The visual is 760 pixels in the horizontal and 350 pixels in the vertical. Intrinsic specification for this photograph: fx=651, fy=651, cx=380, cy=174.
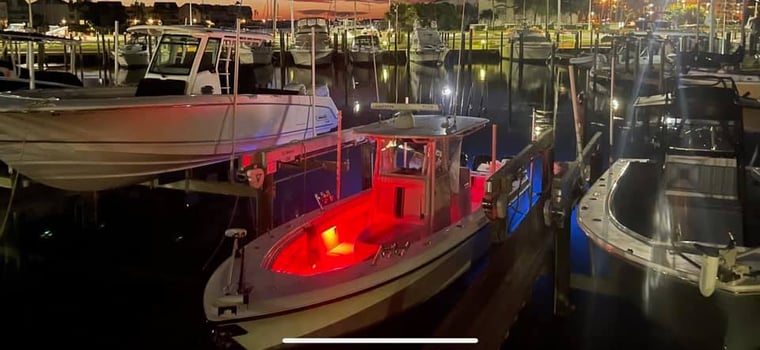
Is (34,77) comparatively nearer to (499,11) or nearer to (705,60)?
(705,60)

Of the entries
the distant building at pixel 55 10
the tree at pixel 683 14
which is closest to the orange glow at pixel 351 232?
the tree at pixel 683 14

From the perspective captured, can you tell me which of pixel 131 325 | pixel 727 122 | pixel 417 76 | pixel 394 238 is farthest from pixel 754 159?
pixel 417 76

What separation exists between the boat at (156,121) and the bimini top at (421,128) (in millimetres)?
2405

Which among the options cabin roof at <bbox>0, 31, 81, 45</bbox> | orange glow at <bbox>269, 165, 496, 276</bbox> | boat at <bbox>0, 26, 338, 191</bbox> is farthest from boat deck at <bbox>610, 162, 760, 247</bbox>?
cabin roof at <bbox>0, 31, 81, 45</bbox>

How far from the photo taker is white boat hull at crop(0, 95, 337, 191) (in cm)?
936

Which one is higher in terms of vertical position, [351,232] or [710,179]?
[710,179]

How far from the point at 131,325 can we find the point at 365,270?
10.1ft

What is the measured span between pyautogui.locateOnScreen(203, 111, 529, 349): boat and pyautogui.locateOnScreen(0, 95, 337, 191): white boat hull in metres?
3.49

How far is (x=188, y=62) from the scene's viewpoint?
37.6 feet

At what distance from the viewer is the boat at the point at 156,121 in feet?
30.9

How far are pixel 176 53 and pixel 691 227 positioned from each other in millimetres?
8968

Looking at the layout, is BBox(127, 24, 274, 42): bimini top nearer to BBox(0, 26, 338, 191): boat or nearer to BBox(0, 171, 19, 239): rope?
BBox(0, 26, 338, 191): boat

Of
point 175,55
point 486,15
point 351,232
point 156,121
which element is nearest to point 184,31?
point 175,55

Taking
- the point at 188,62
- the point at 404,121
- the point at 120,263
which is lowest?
the point at 120,263
